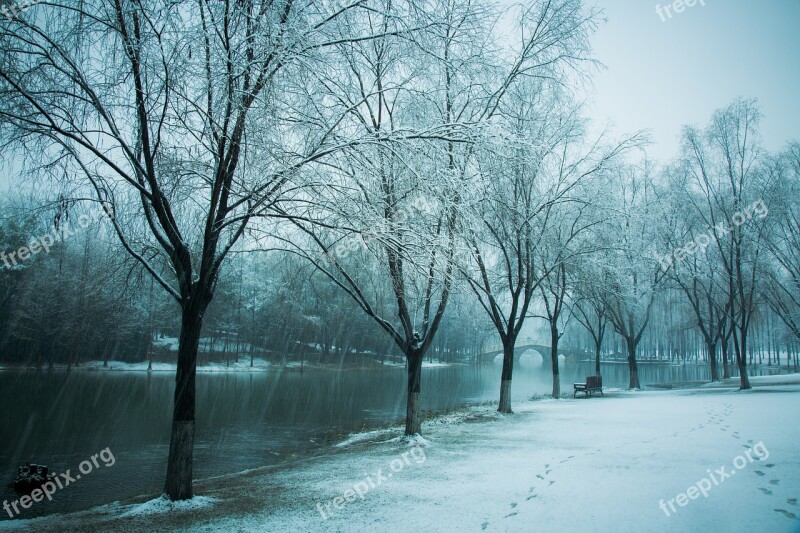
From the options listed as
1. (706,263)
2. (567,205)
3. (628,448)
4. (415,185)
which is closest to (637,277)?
(706,263)

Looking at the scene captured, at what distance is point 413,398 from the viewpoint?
36.3 ft

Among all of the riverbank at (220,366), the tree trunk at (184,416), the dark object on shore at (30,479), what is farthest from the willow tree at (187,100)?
the riverbank at (220,366)

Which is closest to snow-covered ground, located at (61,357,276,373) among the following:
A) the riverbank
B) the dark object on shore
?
the riverbank

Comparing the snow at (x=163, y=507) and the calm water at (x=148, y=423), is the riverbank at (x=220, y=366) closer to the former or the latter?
the calm water at (x=148, y=423)

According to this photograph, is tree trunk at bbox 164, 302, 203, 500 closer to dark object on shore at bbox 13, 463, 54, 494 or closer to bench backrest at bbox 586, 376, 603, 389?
dark object on shore at bbox 13, 463, 54, 494

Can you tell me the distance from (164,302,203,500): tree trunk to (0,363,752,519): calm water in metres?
3.78

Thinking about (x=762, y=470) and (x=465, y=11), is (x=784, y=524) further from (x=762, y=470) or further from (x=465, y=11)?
(x=465, y=11)

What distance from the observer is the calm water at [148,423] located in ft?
37.2

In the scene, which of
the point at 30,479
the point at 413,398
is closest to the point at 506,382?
the point at 413,398

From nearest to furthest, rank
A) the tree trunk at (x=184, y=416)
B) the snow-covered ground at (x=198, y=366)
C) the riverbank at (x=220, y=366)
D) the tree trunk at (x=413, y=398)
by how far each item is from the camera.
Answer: the tree trunk at (x=184, y=416) < the tree trunk at (x=413, y=398) < the riverbank at (x=220, y=366) < the snow-covered ground at (x=198, y=366)

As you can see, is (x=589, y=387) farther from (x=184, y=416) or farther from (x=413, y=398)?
(x=184, y=416)

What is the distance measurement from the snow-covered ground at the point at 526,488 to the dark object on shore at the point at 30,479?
130 inches

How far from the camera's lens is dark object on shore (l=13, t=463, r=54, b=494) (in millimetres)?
9562

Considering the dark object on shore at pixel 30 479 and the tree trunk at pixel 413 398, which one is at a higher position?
the tree trunk at pixel 413 398
